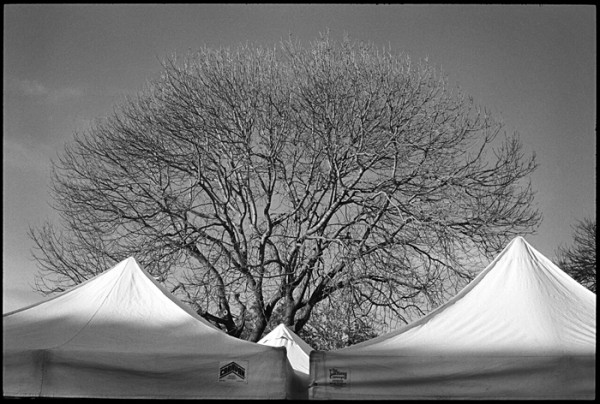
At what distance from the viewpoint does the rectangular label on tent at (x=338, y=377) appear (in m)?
6.23

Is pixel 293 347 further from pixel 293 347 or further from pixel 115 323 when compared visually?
pixel 115 323

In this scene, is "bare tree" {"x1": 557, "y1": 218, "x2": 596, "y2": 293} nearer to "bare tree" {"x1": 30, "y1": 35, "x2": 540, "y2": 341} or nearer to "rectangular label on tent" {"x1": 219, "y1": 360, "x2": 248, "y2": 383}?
"bare tree" {"x1": 30, "y1": 35, "x2": 540, "y2": 341}

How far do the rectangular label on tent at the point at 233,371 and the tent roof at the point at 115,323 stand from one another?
15cm

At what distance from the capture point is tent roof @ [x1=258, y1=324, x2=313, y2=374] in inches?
433

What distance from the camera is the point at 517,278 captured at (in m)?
7.21

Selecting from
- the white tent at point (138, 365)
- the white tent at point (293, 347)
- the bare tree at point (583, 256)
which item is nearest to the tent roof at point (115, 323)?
the white tent at point (138, 365)

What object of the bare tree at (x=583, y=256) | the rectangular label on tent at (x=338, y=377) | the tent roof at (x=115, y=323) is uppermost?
the bare tree at (x=583, y=256)

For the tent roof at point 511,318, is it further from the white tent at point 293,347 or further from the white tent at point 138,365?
the white tent at point 293,347

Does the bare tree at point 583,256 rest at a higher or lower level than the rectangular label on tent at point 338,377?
higher

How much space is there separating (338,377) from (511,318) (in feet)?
5.91

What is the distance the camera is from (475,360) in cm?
625

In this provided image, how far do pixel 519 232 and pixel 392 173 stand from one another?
3.42 m

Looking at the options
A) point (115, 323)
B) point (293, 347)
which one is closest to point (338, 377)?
point (115, 323)

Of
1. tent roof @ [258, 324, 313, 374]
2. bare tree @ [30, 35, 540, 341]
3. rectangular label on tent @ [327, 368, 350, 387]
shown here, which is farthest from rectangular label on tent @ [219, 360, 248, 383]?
bare tree @ [30, 35, 540, 341]
